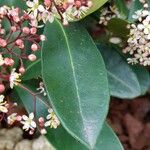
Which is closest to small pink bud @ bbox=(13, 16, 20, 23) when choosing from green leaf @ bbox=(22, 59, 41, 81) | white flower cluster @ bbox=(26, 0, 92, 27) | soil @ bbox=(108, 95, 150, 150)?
white flower cluster @ bbox=(26, 0, 92, 27)

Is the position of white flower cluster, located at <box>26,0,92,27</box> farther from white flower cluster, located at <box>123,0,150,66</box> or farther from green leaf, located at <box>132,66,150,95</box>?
green leaf, located at <box>132,66,150,95</box>

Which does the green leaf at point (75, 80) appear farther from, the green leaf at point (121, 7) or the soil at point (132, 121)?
the soil at point (132, 121)

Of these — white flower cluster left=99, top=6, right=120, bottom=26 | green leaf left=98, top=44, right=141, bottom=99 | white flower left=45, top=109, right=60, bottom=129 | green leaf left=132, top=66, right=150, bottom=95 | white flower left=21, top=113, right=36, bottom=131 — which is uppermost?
white flower cluster left=99, top=6, right=120, bottom=26


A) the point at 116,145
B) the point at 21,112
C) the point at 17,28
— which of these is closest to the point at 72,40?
the point at 17,28

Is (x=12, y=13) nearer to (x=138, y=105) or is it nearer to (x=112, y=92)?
(x=112, y=92)

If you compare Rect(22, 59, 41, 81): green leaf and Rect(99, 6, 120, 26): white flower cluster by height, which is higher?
Rect(99, 6, 120, 26): white flower cluster

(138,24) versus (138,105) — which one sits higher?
(138,24)

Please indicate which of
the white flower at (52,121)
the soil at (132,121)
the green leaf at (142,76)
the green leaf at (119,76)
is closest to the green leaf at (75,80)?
the white flower at (52,121)
